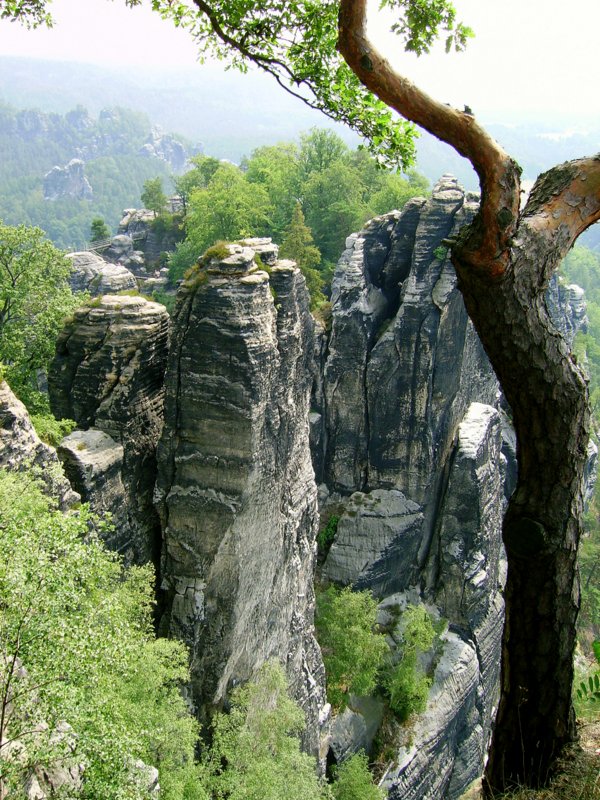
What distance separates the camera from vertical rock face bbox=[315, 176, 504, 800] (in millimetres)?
30406

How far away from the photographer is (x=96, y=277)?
4281 cm

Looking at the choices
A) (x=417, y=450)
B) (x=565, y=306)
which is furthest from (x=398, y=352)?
(x=565, y=306)

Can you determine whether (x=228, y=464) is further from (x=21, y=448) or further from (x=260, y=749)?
(x=260, y=749)

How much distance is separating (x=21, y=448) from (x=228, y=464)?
202 inches

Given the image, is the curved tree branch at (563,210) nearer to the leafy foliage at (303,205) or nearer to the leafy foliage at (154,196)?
the leafy foliage at (303,205)

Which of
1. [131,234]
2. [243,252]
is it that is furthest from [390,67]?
[131,234]

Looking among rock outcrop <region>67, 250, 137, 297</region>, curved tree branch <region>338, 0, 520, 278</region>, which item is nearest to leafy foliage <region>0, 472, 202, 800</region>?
curved tree branch <region>338, 0, 520, 278</region>

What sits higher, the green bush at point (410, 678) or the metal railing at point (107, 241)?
the metal railing at point (107, 241)

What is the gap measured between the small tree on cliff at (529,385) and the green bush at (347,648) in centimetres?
1748

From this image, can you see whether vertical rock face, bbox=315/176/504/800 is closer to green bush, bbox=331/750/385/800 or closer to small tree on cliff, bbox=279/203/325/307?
small tree on cliff, bbox=279/203/325/307

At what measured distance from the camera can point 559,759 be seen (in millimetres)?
6918

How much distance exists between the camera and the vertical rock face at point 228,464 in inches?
625

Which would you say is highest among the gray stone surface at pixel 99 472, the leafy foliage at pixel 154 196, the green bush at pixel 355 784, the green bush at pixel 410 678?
the leafy foliage at pixel 154 196

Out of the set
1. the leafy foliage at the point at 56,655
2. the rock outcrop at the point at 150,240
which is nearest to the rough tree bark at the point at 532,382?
the leafy foliage at the point at 56,655
